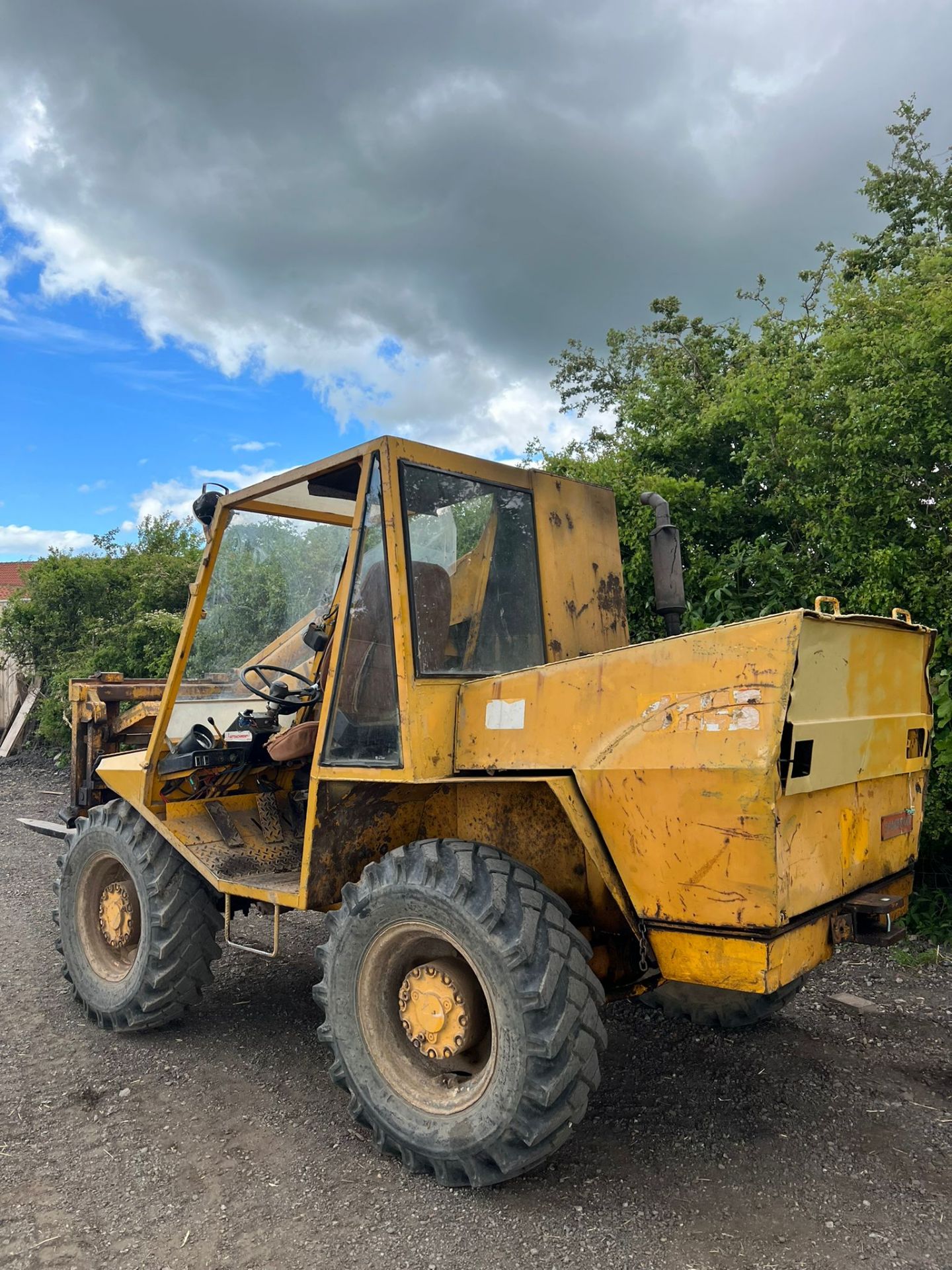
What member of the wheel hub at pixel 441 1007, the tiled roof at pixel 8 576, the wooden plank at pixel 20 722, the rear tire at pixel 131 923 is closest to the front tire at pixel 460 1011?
the wheel hub at pixel 441 1007

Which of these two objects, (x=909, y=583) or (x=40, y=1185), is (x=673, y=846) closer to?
(x=40, y=1185)

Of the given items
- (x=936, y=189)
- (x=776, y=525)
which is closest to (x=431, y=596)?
(x=776, y=525)

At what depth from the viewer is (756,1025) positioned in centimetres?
439

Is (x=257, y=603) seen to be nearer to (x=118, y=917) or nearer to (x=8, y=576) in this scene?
(x=118, y=917)

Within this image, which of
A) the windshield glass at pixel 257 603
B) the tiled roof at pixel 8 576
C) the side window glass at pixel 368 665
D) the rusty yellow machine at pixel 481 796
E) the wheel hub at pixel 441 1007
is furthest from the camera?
the tiled roof at pixel 8 576

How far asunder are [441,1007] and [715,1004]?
1.62 metres

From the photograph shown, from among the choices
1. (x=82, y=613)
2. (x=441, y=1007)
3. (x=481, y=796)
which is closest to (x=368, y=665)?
(x=481, y=796)

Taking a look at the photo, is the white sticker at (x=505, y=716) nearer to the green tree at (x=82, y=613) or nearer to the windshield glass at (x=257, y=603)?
the windshield glass at (x=257, y=603)

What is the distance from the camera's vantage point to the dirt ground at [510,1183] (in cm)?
277

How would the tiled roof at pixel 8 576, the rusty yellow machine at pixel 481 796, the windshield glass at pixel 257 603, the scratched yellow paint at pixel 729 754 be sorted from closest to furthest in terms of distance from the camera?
the scratched yellow paint at pixel 729 754, the rusty yellow machine at pixel 481 796, the windshield glass at pixel 257 603, the tiled roof at pixel 8 576

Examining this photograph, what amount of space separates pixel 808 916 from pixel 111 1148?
264 cm

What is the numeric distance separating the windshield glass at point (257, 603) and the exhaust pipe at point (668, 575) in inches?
62.0

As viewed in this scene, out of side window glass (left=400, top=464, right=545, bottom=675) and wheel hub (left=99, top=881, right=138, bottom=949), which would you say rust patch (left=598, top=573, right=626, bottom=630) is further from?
wheel hub (left=99, top=881, right=138, bottom=949)

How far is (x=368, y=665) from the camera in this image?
3.59 m
